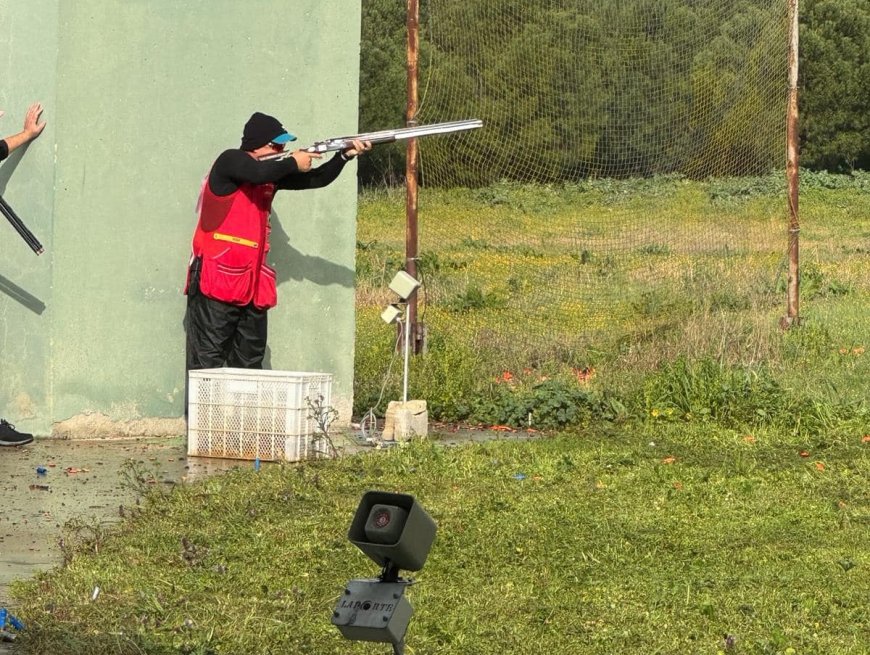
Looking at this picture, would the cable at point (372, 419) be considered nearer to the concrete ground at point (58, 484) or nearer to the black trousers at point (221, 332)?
the black trousers at point (221, 332)

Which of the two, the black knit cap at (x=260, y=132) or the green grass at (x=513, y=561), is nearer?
the green grass at (x=513, y=561)

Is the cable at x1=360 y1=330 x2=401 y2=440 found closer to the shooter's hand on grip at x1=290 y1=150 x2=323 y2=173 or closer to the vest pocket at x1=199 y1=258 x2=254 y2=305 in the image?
the vest pocket at x1=199 y1=258 x2=254 y2=305

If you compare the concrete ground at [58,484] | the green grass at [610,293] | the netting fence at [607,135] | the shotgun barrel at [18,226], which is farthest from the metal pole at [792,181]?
the shotgun barrel at [18,226]

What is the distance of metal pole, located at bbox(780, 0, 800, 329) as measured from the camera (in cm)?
1402

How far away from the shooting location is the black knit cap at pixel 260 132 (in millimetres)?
9719

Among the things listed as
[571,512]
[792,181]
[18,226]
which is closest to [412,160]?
[18,226]

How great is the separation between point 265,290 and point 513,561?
3.85m

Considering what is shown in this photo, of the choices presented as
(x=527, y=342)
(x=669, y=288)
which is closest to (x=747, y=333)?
(x=527, y=342)

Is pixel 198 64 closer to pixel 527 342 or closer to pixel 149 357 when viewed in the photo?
pixel 149 357

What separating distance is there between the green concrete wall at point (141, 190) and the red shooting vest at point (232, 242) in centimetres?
49

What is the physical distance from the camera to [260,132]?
9711 millimetres

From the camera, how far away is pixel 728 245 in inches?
687

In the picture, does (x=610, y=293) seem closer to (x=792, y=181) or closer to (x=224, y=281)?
(x=792, y=181)

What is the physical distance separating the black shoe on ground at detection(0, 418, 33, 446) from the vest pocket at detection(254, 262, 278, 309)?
1758mm
